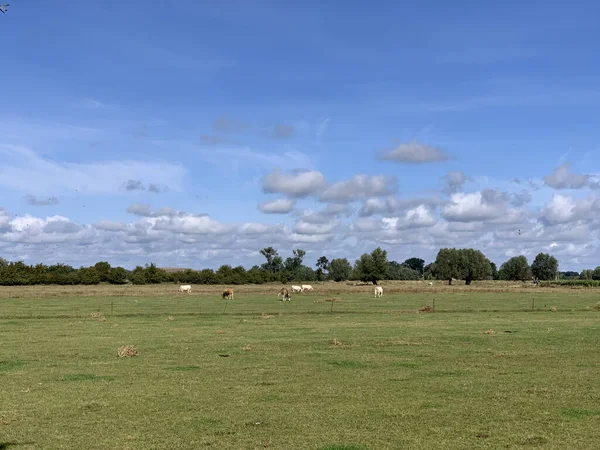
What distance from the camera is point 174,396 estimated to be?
16.3 metres

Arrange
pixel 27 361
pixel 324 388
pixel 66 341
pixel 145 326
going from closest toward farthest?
pixel 324 388, pixel 27 361, pixel 66 341, pixel 145 326

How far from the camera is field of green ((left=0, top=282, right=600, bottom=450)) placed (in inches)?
482

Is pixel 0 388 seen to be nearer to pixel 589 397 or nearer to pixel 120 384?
pixel 120 384

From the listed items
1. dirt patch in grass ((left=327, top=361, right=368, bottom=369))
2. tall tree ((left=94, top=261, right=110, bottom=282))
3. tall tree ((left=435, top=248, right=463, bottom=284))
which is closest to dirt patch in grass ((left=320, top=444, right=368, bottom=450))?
dirt patch in grass ((left=327, top=361, right=368, bottom=369))

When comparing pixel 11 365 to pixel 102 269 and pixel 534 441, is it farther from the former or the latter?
pixel 102 269

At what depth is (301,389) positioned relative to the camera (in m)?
17.2

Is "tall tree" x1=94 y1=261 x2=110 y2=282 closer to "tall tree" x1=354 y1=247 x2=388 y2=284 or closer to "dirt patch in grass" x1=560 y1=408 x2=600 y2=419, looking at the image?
"tall tree" x1=354 y1=247 x2=388 y2=284

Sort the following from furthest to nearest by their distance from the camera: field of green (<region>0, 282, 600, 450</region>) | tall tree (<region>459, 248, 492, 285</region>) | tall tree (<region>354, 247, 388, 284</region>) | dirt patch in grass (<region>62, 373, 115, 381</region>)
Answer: tall tree (<region>459, 248, 492, 285</region>)
tall tree (<region>354, 247, 388, 284</region>)
dirt patch in grass (<region>62, 373, 115, 381</region>)
field of green (<region>0, 282, 600, 450</region>)

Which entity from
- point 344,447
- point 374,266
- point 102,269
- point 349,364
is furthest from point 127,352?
point 374,266

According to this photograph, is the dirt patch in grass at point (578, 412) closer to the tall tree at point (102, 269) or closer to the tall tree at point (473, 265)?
the tall tree at point (102, 269)

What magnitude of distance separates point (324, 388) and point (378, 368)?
415 cm

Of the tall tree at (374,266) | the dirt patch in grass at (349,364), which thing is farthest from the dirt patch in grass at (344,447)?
the tall tree at (374,266)

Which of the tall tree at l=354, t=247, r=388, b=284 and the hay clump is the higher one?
the tall tree at l=354, t=247, r=388, b=284

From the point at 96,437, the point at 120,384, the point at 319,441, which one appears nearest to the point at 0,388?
the point at 120,384
